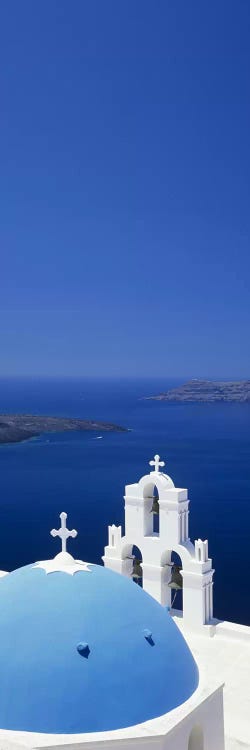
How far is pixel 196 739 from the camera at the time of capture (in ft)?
29.3

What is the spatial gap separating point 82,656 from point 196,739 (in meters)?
2.16

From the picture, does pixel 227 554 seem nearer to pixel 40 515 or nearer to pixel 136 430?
pixel 40 515

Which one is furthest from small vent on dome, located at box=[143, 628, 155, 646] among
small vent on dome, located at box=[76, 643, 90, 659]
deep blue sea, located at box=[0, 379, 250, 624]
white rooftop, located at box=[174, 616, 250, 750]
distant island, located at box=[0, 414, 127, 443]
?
distant island, located at box=[0, 414, 127, 443]

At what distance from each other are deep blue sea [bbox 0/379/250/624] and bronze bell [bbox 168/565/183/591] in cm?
1388

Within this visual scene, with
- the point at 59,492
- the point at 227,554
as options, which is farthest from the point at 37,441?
the point at 227,554

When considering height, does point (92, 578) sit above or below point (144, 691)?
above

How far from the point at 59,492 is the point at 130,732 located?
5355cm

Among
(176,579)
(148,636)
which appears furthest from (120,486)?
(148,636)

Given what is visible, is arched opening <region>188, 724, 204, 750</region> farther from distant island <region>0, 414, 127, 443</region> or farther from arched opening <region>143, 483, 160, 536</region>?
distant island <region>0, 414, 127, 443</region>

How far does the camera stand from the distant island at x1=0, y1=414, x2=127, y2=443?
104750 mm

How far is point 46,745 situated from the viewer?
7527 millimetres

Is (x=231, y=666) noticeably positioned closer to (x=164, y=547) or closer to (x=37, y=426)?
(x=164, y=547)

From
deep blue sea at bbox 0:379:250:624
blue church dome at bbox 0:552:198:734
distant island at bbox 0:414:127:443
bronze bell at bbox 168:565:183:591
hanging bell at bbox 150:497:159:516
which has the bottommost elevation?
deep blue sea at bbox 0:379:250:624

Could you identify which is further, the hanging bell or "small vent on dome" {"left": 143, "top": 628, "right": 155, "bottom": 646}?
the hanging bell
